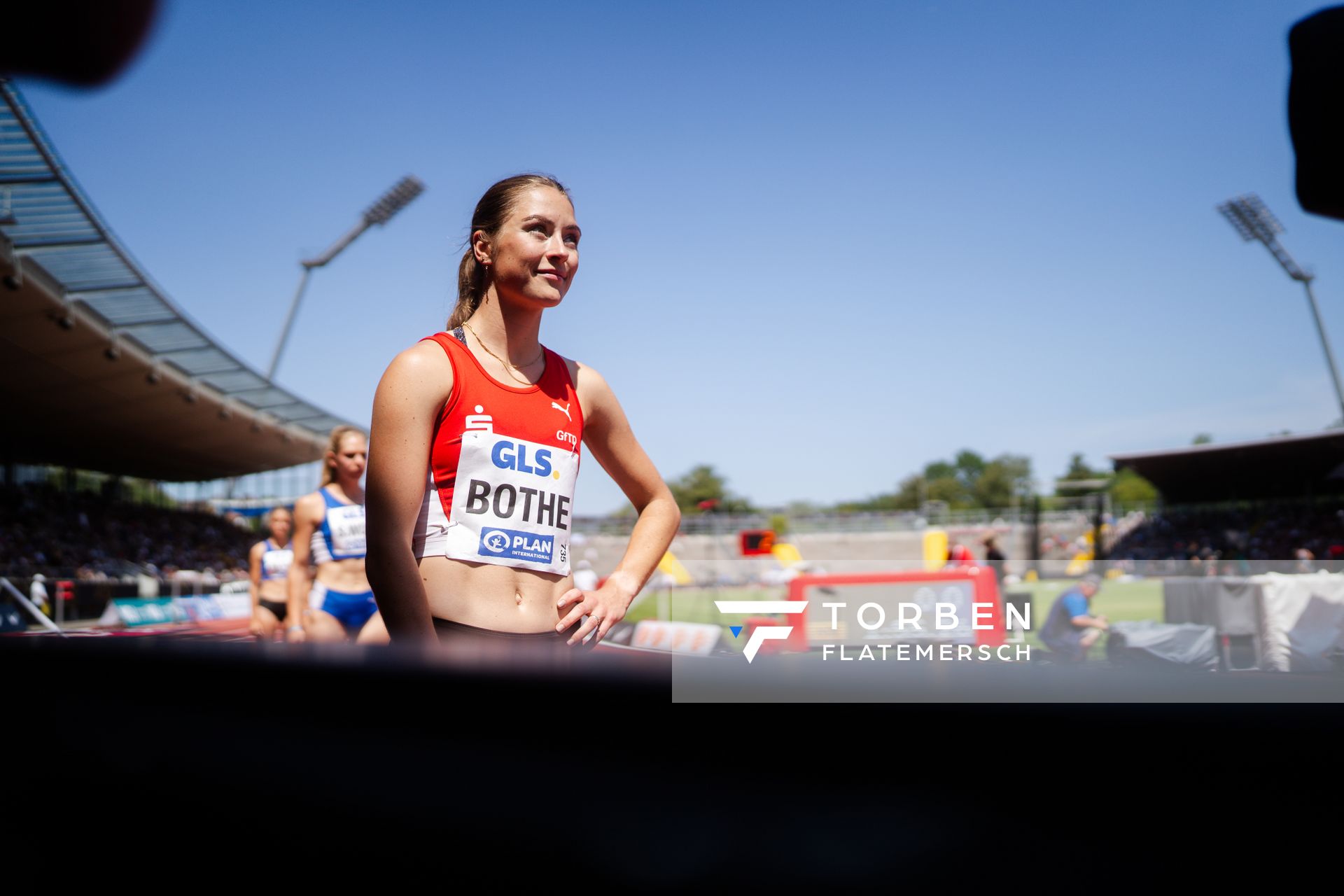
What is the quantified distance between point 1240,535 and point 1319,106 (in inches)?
1702

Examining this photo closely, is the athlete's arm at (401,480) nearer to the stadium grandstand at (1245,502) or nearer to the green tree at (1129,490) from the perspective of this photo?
the stadium grandstand at (1245,502)

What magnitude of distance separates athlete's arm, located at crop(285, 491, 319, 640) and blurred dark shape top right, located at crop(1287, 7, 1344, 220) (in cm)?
520

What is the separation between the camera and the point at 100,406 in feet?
89.5

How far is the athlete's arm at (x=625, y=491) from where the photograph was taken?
1.65 metres

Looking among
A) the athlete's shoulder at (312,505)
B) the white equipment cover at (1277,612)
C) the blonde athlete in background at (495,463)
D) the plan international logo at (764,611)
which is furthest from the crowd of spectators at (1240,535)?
the plan international logo at (764,611)

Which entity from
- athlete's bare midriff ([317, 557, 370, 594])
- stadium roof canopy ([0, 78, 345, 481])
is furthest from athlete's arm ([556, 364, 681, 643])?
stadium roof canopy ([0, 78, 345, 481])

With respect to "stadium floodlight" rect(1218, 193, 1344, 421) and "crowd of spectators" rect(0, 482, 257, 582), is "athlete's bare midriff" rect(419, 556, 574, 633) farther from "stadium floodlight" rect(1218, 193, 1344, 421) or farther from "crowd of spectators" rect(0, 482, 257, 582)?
"stadium floodlight" rect(1218, 193, 1344, 421)

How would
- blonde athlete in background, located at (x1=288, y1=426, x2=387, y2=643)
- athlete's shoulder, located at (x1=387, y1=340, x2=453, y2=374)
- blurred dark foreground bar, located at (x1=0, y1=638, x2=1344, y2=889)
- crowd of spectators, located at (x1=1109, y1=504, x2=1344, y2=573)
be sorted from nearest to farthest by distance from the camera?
blurred dark foreground bar, located at (x1=0, y1=638, x2=1344, y2=889) → athlete's shoulder, located at (x1=387, y1=340, x2=453, y2=374) → blonde athlete in background, located at (x1=288, y1=426, x2=387, y2=643) → crowd of spectators, located at (x1=1109, y1=504, x2=1344, y2=573)

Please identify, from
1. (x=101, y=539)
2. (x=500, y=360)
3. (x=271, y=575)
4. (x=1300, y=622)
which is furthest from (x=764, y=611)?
(x=101, y=539)

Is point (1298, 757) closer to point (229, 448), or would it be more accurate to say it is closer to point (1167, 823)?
point (1167, 823)

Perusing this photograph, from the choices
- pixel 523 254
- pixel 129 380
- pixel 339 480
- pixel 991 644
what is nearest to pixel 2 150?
pixel 129 380

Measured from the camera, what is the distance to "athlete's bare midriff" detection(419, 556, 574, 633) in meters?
→ 1.53

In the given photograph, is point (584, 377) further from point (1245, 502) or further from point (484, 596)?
point (1245, 502)

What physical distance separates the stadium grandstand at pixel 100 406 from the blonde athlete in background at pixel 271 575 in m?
8.11
